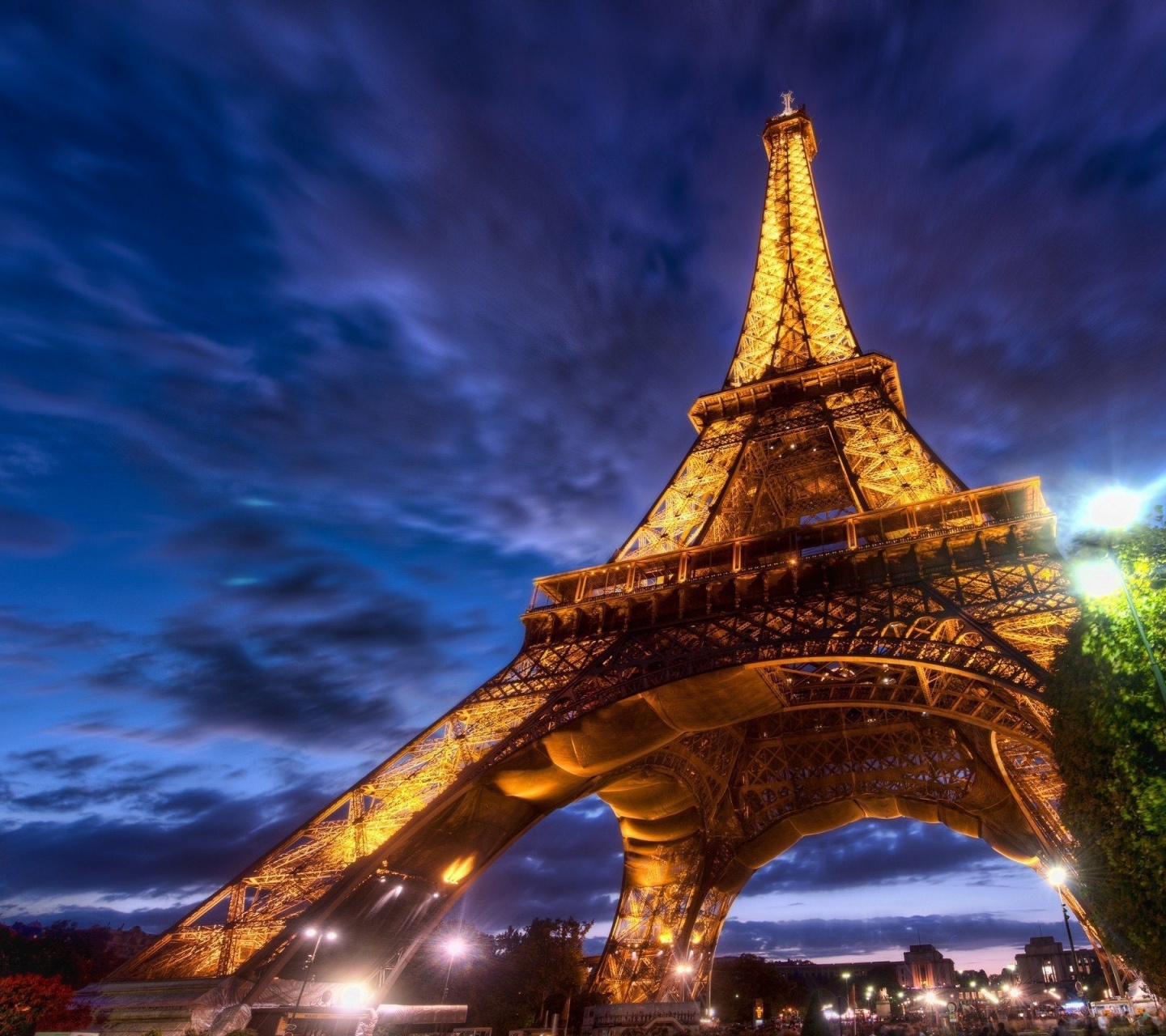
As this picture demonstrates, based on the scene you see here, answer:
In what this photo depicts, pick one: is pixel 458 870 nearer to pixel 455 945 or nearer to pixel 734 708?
pixel 734 708

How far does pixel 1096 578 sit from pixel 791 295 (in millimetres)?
24839

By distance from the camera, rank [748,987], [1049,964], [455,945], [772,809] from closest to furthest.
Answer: [455,945]
[772,809]
[748,987]
[1049,964]

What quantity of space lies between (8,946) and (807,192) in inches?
2334

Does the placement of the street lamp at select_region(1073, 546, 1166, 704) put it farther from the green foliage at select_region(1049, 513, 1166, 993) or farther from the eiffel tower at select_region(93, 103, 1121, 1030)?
the eiffel tower at select_region(93, 103, 1121, 1030)

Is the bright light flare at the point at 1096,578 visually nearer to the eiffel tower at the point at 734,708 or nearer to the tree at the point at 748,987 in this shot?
the eiffel tower at the point at 734,708

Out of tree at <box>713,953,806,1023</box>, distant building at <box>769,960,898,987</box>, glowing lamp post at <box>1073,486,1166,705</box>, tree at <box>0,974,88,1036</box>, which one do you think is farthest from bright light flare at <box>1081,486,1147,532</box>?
distant building at <box>769,960,898,987</box>

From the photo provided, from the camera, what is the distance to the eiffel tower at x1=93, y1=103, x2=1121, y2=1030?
1619cm

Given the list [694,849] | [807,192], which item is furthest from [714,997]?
[807,192]

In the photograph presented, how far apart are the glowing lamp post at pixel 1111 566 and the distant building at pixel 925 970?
4862 inches

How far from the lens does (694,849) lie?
30.5m

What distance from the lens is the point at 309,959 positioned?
1566cm

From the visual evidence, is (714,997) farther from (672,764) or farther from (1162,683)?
(1162,683)

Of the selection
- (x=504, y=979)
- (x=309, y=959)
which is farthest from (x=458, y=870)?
(x=504, y=979)

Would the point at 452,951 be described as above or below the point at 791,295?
below
